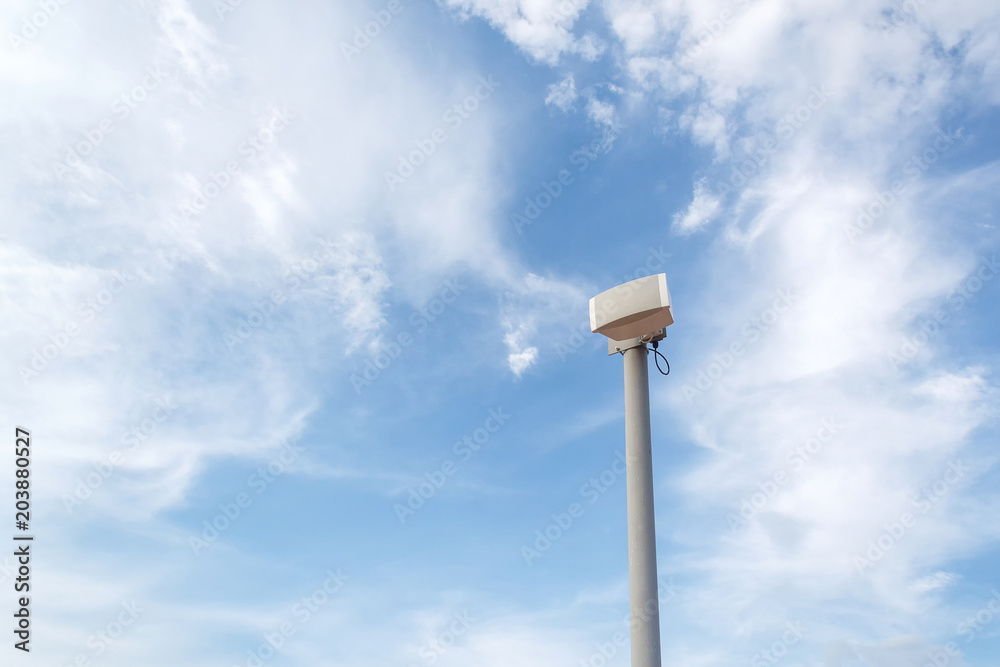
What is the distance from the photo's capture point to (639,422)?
370 inches

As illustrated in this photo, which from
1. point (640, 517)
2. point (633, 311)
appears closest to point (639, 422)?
point (640, 517)

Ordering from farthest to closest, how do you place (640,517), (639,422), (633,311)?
(633,311), (639,422), (640,517)

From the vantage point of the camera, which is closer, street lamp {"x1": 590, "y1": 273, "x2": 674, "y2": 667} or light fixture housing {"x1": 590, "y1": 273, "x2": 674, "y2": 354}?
street lamp {"x1": 590, "y1": 273, "x2": 674, "y2": 667}

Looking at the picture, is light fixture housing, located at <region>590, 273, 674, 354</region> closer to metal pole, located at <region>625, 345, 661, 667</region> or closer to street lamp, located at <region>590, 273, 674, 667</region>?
street lamp, located at <region>590, 273, 674, 667</region>

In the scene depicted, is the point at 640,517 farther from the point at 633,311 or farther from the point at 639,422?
the point at 633,311

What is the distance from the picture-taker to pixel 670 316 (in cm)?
968

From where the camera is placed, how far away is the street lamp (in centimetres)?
855

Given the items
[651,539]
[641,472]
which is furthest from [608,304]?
[651,539]

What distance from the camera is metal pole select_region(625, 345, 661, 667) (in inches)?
335

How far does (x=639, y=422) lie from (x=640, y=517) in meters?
1.18

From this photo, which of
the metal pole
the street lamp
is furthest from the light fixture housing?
the metal pole

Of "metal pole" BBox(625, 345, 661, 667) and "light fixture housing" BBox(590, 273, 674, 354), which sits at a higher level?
"light fixture housing" BBox(590, 273, 674, 354)

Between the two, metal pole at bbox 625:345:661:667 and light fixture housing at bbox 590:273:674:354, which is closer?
metal pole at bbox 625:345:661:667

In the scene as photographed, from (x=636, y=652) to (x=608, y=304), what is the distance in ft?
14.0
